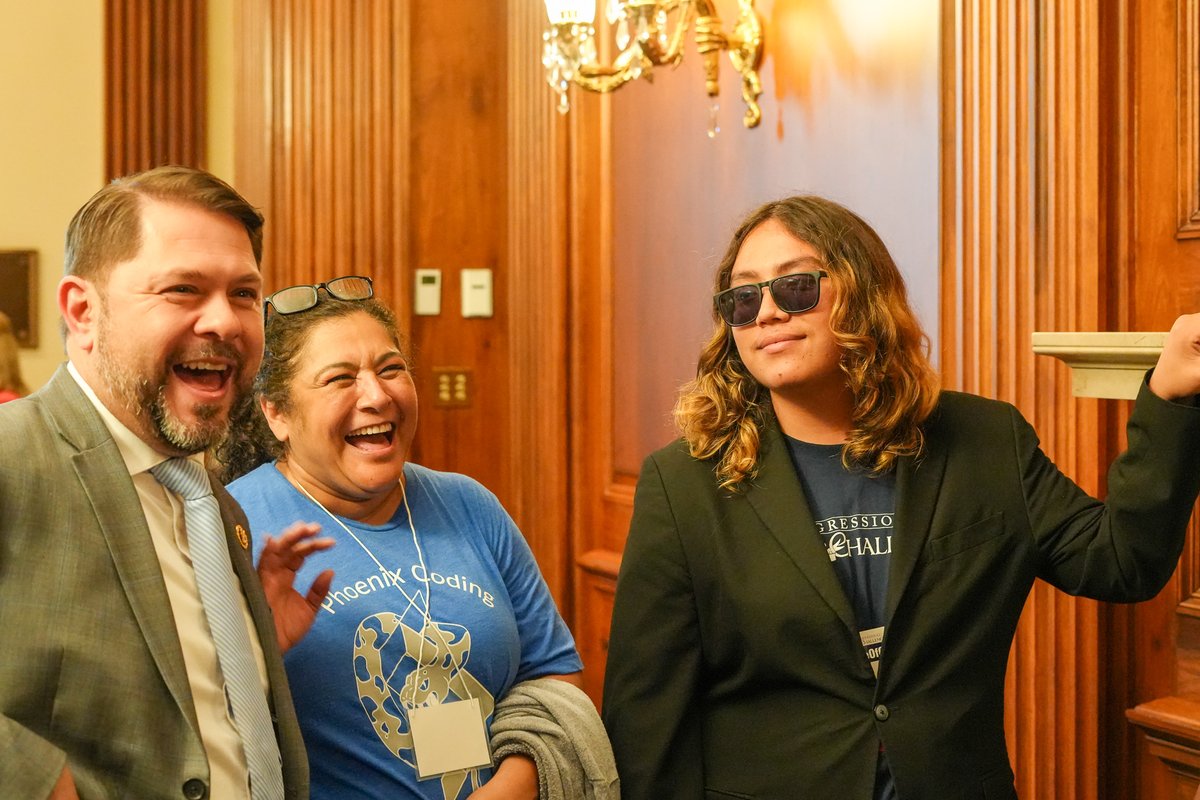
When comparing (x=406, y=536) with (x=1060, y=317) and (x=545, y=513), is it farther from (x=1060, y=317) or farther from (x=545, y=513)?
(x=545, y=513)

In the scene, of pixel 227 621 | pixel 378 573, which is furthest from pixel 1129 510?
pixel 227 621

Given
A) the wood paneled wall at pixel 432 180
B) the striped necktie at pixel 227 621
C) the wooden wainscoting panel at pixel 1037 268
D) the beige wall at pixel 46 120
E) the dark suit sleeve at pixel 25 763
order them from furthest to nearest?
1. the beige wall at pixel 46 120
2. the wood paneled wall at pixel 432 180
3. the wooden wainscoting panel at pixel 1037 268
4. the striped necktie at pixel 227 621
5. the dark suit sleeve at pixel 25 763

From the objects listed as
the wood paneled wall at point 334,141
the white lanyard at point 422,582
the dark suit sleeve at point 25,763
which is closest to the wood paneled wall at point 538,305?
the wood paneled wall at point 334,141

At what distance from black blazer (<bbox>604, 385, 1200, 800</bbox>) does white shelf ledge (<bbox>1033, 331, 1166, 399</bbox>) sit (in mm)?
35

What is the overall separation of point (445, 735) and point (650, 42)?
2.31 m

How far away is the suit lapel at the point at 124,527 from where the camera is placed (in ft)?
4.23

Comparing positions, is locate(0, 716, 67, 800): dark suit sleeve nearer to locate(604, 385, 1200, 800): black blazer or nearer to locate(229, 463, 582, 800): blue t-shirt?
locate(229, 463, 582, 800): blue t-shirt

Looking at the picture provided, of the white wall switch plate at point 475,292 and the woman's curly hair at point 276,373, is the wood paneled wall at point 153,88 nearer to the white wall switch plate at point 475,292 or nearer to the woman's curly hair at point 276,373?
the white wall switch plate at point 475,292

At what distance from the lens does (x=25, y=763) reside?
44.9 inches

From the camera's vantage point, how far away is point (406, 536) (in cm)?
192

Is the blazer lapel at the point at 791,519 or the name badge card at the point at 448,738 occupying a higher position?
the blazer lapel at the point at 791,519

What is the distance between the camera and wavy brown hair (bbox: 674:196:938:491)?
5.89 feet

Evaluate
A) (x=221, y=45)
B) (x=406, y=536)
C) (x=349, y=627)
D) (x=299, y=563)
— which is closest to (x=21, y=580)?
(x=299, y=563)

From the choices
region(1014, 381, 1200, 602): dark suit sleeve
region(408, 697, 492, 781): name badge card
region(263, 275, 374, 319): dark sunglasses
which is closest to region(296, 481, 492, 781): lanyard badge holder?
region(408, 697, 492, 781): name badge card
